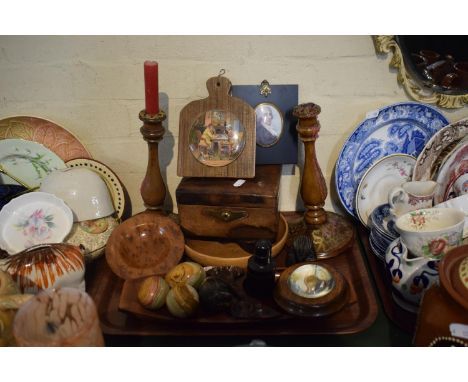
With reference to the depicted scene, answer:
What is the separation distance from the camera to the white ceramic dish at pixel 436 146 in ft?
4.15

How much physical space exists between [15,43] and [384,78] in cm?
94

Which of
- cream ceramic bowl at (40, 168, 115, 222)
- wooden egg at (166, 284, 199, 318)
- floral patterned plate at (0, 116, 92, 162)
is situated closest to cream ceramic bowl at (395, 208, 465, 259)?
wooden egg at (166, 284, 199, 318)

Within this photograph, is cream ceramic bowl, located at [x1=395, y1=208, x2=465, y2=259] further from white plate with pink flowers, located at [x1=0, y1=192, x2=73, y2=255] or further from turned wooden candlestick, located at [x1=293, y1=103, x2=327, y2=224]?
white plate with pink flowers, located at [x1=0, y1=192, x2=73, y2=255]

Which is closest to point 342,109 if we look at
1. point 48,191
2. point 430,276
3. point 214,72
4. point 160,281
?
point 214,72

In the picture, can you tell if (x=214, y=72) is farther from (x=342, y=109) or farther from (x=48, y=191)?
(x=48, y=191)

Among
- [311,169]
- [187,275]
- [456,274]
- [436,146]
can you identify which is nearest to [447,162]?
[436,146]

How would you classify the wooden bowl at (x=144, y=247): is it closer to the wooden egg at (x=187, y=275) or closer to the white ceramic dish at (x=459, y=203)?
the wooden egg at (x=187, y=275)

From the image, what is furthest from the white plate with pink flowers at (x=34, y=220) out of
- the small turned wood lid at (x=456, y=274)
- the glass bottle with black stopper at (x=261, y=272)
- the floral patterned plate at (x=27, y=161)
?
the small turned wood lid at (x=456, y=274)

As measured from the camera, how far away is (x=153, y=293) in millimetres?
1071

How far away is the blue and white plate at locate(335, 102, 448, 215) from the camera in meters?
1.31

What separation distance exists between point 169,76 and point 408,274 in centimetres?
75

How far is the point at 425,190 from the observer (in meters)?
1.23

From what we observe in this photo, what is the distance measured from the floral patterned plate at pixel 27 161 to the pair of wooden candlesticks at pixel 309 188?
0.94 ft

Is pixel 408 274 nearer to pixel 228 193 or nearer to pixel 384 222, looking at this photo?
pixel 384 222
